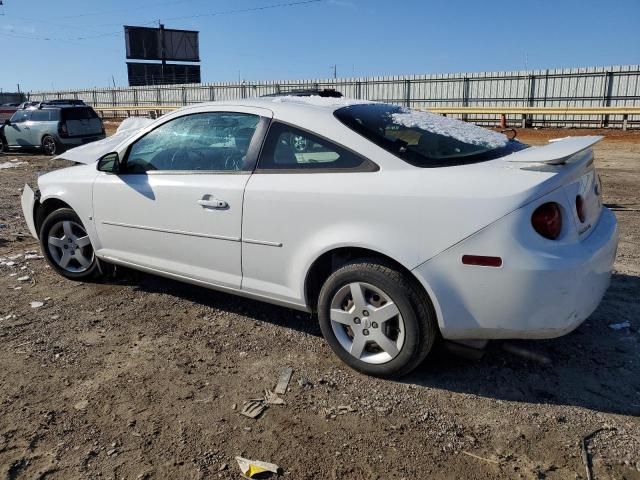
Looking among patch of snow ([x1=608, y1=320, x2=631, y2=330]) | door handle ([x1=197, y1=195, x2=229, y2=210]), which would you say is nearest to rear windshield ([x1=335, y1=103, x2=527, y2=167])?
door handle ([x1=197, y1=195, x2=229, y2=210])

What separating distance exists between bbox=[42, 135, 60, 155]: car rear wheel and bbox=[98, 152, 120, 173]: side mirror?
14.4 metres

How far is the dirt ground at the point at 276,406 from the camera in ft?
8.43

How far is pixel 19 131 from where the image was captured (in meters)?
17.9

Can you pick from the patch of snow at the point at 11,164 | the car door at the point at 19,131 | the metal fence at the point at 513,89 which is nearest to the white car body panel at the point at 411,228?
the patch of snow at the point at 11,164

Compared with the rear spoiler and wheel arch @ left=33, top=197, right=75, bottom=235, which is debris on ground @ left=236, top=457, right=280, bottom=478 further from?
wheel arch @ left=33, top=197, right=75, bottom=235

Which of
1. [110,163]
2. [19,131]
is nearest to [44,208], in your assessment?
[110,163]

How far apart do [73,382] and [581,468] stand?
275 centimetres

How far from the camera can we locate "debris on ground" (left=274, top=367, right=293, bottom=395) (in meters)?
3.20

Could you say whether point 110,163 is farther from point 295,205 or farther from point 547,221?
point 547,221

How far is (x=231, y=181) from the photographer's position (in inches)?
143

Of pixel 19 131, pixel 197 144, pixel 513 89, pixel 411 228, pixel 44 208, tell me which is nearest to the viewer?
pixel 411 228

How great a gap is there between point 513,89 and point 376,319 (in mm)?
25656

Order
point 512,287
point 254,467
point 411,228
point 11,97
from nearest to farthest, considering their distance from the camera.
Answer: point 254,467
point 512,287
point 411,228
point 11,97

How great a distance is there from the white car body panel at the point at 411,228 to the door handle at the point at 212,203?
28 millimetres
